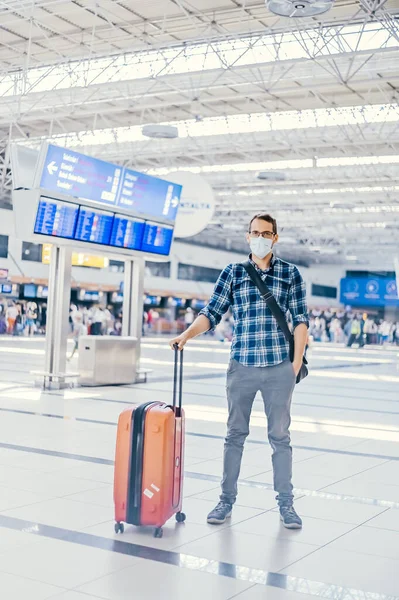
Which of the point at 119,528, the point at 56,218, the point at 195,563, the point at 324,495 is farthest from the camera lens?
the point at 56,218

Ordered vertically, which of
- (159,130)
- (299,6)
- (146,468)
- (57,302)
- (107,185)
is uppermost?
(299,6)

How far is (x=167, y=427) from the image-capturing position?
4.32 metres

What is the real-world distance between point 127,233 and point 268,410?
900cm

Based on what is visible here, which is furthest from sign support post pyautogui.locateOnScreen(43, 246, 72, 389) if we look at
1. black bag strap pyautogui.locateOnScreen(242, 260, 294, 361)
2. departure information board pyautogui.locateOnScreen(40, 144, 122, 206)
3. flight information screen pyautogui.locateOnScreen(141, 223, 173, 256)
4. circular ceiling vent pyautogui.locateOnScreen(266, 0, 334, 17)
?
black bag strap pyautogui.locateOnScreen(242, 260, 294, 361)

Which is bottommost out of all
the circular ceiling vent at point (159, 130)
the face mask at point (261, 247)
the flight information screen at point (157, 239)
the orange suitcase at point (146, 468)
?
the orange suitcase at point (146, 468)

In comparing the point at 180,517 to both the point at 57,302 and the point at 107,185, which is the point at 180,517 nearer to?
the point at 57,302

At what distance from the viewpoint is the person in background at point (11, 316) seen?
115 ft

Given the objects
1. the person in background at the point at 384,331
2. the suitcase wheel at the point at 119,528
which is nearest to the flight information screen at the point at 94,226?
the suitcase wheel at the point at 119,528

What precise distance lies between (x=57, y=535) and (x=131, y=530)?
429mm

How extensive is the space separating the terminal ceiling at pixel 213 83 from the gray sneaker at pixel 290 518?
→ 452 inches

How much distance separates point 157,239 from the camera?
13.8m

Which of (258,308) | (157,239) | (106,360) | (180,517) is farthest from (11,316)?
(258,308)

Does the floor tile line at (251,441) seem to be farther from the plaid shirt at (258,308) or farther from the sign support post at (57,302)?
the plaid shirt at (258,308)

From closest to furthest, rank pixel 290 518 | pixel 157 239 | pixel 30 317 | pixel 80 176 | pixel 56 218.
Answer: pixel 290 518, pixel 56 218, pixel 80 176, pixel 157 239, pixel 30 317
